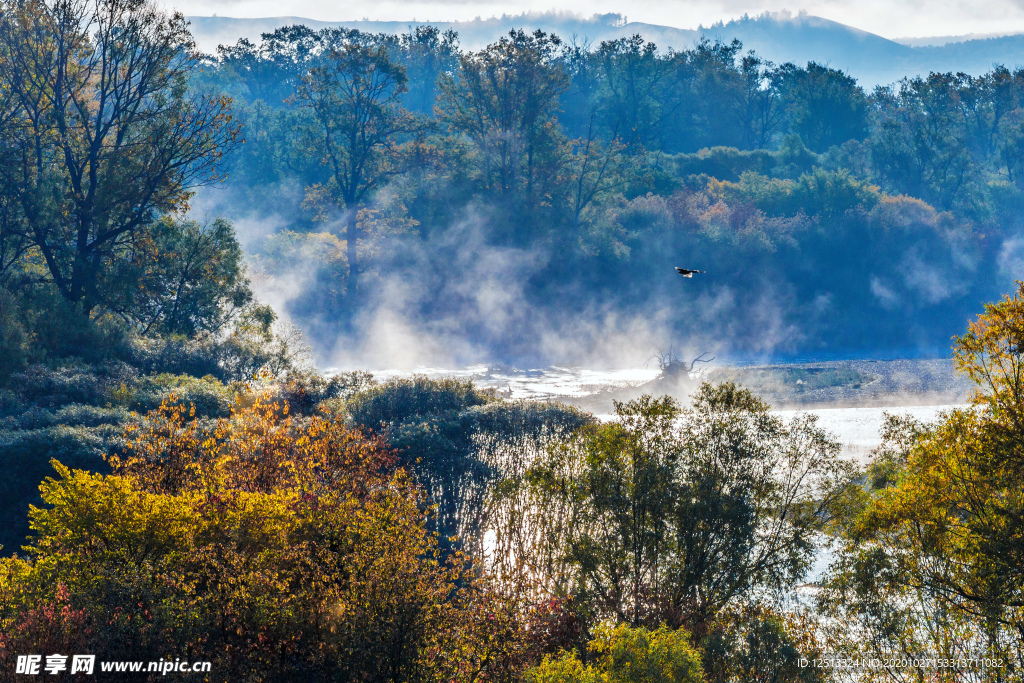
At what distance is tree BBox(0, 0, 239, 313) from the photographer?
41656 millimetres

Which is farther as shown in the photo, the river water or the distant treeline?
the distant treeline

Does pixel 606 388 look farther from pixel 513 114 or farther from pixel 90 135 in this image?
pixel 513 114

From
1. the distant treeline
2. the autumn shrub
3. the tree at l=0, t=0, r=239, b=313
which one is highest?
the distant treeline

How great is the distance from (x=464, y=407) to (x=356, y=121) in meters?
60.5

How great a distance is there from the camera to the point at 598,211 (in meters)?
95.4

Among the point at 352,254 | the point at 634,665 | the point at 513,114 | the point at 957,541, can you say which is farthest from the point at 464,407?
the point at 513,114

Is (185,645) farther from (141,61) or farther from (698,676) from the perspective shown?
(141,61)

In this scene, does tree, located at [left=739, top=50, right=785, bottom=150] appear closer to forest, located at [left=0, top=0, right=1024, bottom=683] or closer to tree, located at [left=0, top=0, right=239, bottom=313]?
forest, located at [left=0, top=0, right=1024, bottom=683]

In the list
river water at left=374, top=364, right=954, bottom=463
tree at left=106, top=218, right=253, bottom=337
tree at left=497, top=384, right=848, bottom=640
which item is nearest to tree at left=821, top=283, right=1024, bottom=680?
tree at left=497, top=384, right=848, bottom=640

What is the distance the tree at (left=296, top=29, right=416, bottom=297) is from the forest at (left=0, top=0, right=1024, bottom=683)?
0.45 metres

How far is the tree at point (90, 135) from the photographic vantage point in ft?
137

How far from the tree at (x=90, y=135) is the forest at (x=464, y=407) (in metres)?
0.22

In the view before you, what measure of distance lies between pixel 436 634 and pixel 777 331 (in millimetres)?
82888

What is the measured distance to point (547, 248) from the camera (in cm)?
8994
